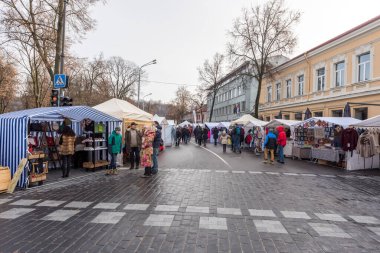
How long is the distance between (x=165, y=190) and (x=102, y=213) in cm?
242

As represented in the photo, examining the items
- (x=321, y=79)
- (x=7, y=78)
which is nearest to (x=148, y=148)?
(x=321, y=79)

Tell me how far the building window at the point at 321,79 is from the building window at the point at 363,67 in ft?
14.1

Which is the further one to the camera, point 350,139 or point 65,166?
point 350,139

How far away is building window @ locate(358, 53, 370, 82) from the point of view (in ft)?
64.5

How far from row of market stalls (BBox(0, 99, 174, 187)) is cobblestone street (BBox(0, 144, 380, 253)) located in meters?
1.00

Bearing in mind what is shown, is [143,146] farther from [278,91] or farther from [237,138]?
[278,91]

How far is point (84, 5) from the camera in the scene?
651 inches

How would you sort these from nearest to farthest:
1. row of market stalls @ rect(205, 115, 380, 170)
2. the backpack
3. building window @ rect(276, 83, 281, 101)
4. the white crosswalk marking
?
the white crosswalk marking < row of market stalls @ rect(205, 115, 380, 170) < the backpack < building window @ rect(276, 83, 281, 101)

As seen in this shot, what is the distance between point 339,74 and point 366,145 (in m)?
11.5

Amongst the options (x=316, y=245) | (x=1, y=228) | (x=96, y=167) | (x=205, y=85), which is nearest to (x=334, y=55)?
(x=96, y=167)

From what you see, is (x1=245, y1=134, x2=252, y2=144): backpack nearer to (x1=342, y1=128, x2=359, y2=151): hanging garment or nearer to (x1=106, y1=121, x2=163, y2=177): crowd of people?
(x1=342, y1=128, x2=359, y2=151): hanging garment

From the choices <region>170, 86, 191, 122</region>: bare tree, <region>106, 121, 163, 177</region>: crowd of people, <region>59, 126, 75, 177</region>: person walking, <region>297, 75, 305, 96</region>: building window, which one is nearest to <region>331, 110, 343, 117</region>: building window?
<region>297, 75, 305, 96</region>: building window

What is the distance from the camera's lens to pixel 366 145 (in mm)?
13305

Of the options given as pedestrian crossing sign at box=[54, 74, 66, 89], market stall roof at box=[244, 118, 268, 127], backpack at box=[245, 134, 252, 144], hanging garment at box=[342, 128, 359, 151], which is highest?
pedestrian crossing sign at box=[54, 74, 66, 89]
